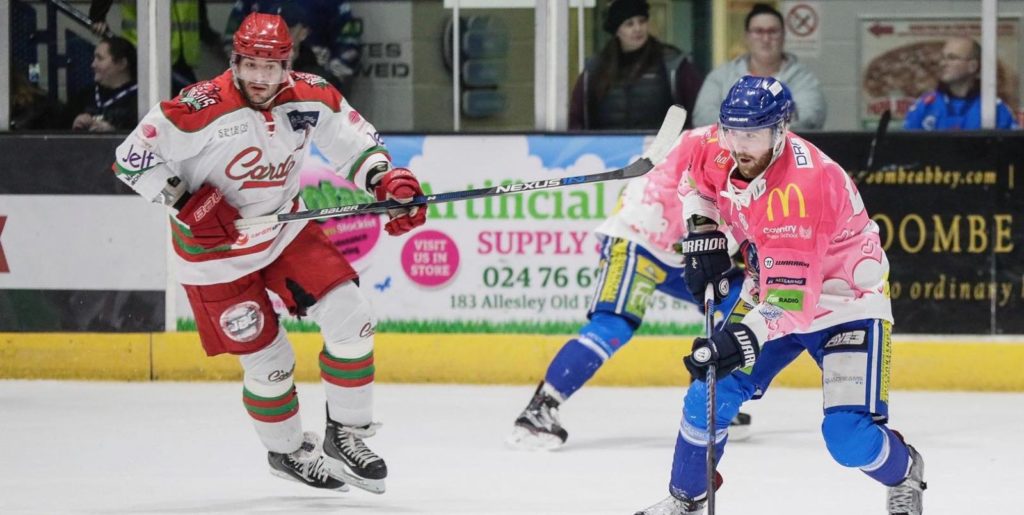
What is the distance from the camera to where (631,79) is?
243 inches

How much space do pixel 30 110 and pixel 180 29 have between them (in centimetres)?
65

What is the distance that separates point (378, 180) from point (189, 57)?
7.41 ft

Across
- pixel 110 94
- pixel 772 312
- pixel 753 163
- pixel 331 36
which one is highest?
pixel 331 36

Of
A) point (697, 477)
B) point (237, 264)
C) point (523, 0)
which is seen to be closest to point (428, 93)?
point (523, 0)

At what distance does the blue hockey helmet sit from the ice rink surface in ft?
3.67

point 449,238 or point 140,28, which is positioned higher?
point 140,28

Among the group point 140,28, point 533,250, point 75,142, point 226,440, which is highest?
Answer: point 140,28

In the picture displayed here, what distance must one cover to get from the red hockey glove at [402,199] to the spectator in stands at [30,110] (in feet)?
8.34

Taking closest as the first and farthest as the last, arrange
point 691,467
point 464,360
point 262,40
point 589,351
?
point 691,467
point 262,40
point 589,351
point 464,360

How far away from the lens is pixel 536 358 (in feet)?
20.1

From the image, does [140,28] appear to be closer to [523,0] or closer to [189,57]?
[189,57]

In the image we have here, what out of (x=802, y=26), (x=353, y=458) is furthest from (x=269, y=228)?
(x=802, y=26)

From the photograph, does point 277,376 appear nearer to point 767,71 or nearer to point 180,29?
point 180,29

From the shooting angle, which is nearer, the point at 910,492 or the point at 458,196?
the point at 910,492
